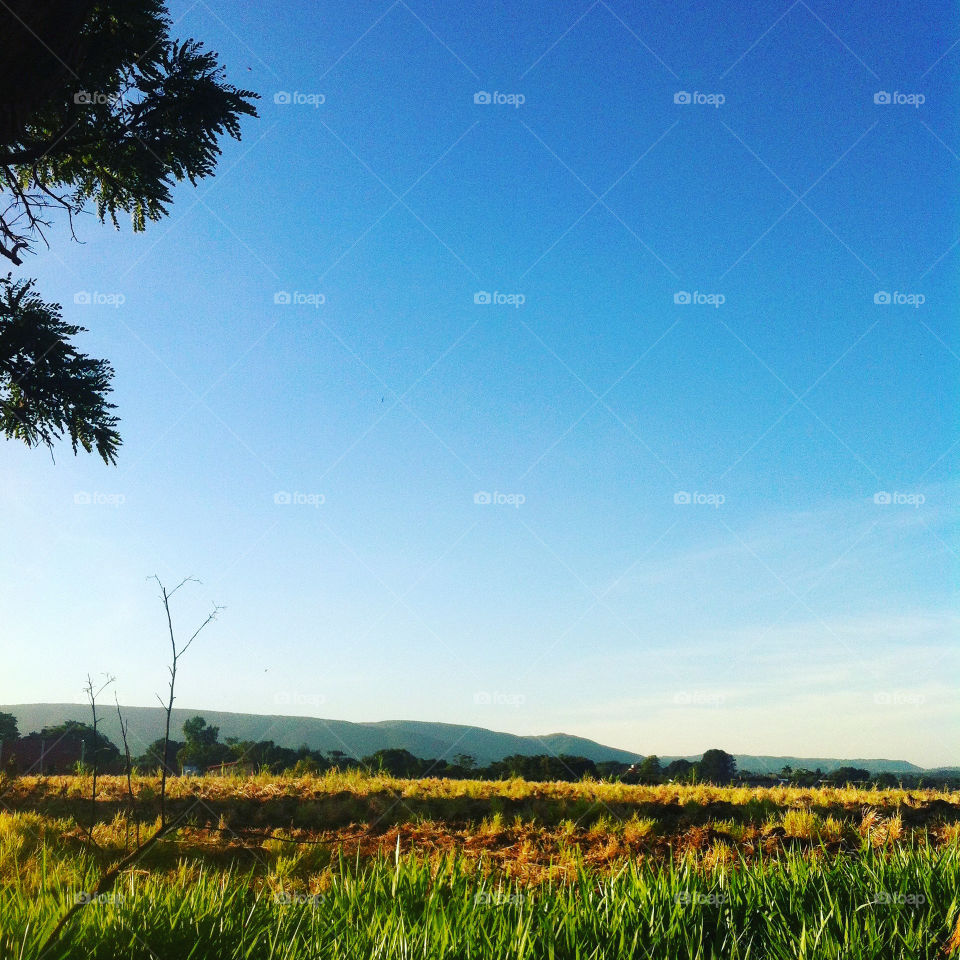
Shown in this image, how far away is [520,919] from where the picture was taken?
3.35 m

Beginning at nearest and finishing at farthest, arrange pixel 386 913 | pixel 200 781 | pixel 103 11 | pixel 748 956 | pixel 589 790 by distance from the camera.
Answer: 1. pixel 748 956
2. pixel 386 913
3. pixel 103 11
4. pixel 589 790
5. pixel 200 781

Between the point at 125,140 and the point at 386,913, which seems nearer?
the point at 386,913

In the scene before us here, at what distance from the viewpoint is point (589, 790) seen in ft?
31.6

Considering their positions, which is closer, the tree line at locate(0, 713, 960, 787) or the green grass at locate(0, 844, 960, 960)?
the green grass at locate(0, 844, 960, 960)

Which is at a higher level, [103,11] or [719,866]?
[103,11]

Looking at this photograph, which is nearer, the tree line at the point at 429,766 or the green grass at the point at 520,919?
the green grass at the point at 520,919


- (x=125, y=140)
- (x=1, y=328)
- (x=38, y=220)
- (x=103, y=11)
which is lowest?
(x=1, y=328)

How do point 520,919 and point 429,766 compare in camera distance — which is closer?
point 520,919

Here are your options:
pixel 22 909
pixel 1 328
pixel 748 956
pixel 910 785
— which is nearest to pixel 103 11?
pixel 1 328

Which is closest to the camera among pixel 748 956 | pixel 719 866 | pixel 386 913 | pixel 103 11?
pixel 748 956

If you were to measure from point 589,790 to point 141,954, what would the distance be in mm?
7426

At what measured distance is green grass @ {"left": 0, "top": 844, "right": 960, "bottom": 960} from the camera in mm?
3127

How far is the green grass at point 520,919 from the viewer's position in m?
3.13

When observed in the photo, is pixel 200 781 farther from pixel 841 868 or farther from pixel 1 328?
pixel 841 868
